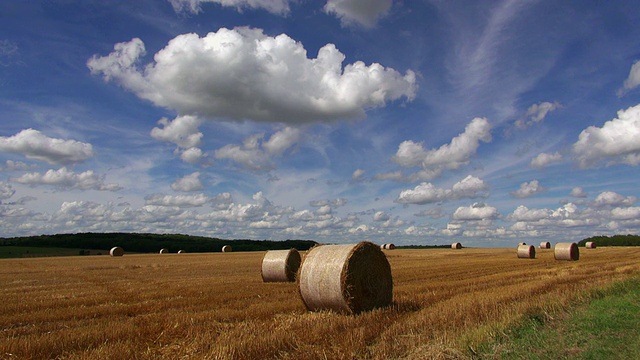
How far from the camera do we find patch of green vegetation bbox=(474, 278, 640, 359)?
636 cm

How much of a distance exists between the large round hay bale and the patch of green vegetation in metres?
3.43

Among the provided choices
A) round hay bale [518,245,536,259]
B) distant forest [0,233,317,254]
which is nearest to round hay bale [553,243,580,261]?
round hay bale [518,245,536,259]

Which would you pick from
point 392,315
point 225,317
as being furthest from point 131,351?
point 392,315

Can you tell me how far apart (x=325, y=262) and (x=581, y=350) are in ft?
18.3

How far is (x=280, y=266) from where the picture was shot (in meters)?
18.5

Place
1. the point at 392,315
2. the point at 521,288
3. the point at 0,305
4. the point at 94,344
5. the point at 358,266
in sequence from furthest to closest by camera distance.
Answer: the point at 521,288 < the point at 0,305 < the point at 358,266 < the point at 392,315 < the point at 94,344

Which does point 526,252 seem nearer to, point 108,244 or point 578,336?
point 578,336

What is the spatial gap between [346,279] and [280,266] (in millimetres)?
8699

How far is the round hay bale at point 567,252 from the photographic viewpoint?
104ft

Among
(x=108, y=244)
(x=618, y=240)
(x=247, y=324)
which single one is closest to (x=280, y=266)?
(x=247, y=324)

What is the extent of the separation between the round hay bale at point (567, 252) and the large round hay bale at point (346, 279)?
25.3 meters

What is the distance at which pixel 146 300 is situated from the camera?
12.3 meters

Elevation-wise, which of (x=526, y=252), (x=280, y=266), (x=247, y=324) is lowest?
(x=247, y=324)

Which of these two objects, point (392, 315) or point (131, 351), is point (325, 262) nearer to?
point (392, 315)
